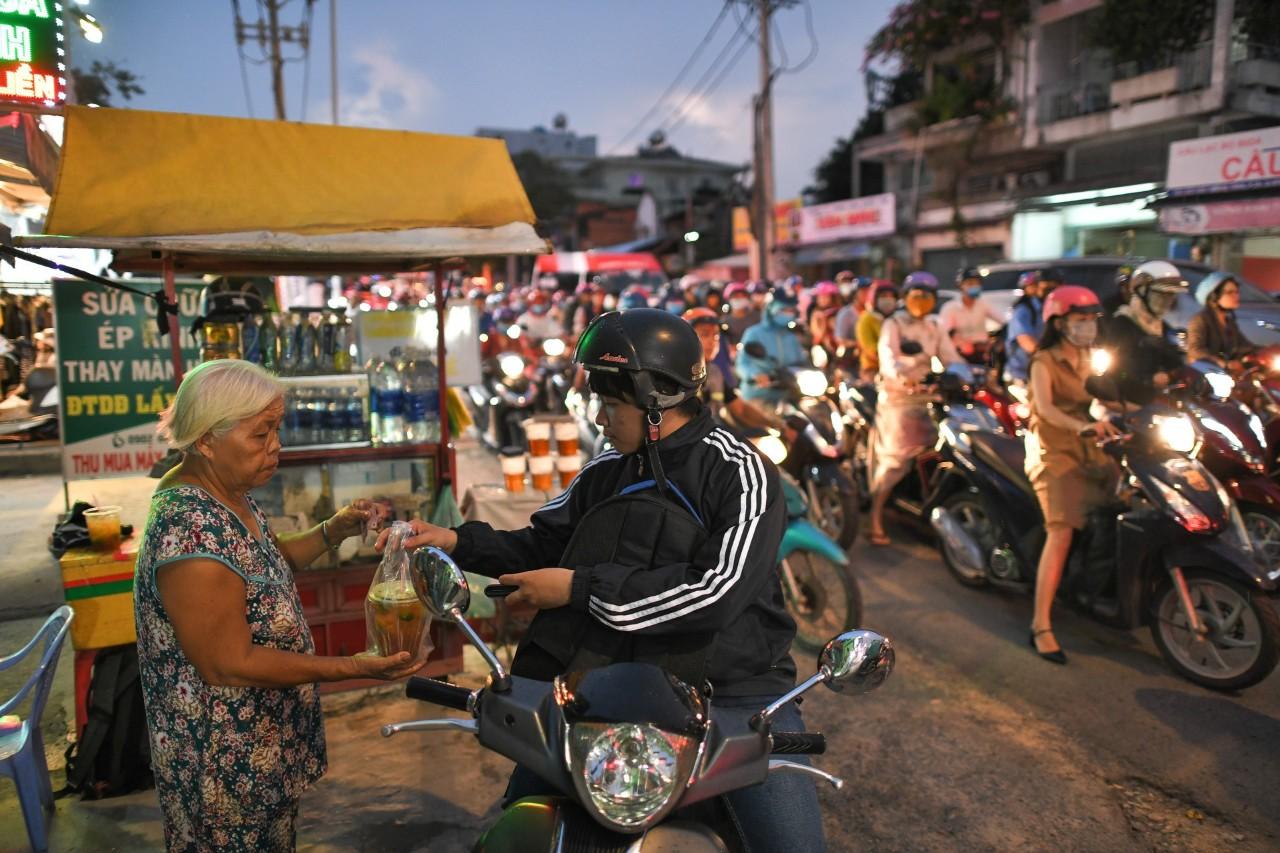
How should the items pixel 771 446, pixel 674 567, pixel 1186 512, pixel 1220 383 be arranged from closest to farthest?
pixel 674 567
pixel 1186 512
pixel 771 446
pixel 1220 383

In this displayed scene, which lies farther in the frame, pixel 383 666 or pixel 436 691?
pixel 383 666

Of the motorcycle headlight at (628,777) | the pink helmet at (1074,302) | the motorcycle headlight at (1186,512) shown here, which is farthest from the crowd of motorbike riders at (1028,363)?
the motorcycle headlight at (628,777)

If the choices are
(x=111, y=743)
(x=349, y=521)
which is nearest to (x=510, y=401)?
(x=111, y=743)

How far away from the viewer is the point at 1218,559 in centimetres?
400

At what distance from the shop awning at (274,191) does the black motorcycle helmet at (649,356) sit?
185 centimetres

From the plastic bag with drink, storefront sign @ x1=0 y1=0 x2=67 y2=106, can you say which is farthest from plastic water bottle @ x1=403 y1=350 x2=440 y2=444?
the plastic bag with drink

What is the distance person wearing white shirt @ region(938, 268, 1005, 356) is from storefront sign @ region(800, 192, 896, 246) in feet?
46.3

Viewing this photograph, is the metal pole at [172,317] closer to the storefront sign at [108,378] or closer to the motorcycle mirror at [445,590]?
the storefront sign at [108,378]

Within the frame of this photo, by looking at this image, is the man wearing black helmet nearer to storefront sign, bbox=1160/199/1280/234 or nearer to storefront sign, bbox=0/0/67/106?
storefront sign, bbox=0/0/67/106

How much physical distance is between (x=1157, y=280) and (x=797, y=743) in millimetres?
4980

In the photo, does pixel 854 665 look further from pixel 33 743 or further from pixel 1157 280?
pixel 1157 280

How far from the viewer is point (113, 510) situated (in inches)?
149

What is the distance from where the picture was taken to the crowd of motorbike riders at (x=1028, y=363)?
15.1ft

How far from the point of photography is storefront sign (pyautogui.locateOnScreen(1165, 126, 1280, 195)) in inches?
509
